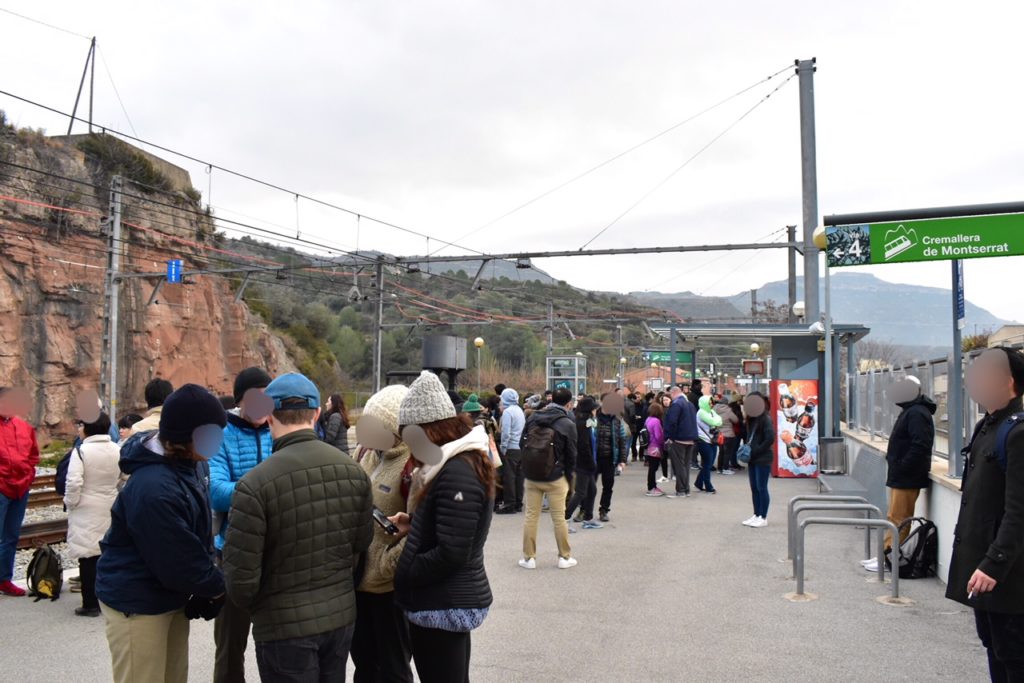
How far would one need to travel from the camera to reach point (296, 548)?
343cm

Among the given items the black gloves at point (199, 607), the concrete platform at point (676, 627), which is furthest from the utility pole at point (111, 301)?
the black gloves at point (199, 607)

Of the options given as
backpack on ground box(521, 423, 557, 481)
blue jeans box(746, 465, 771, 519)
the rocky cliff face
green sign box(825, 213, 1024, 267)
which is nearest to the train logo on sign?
green sign box(825, 213, 1024, 267)

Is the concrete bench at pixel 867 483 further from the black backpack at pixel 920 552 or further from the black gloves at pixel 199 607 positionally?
the black gloves at pixel 199 607

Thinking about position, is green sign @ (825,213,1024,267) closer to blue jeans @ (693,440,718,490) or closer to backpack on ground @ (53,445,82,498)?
blue jeans @ (693,440,718,490)

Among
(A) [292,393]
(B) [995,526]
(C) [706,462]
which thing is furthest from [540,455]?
(C) [706,462]

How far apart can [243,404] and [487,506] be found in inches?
77.2

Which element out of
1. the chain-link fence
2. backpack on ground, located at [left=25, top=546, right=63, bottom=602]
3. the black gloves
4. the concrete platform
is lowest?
the concrete platform

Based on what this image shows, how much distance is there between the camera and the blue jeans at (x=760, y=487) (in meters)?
11.6

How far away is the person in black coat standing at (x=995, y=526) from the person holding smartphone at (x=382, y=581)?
272cm

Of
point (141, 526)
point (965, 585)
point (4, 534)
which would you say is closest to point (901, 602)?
point (965, 585)

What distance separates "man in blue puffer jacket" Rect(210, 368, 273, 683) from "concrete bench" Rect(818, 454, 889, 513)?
25.2ft

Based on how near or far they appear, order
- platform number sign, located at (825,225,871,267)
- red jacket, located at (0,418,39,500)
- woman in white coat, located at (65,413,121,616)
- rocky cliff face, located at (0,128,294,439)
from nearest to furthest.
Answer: woman in white coat, located at (65,413,121,616)
red jacket, located at (0,418,39,500)
platform number sign, located at (825,225,871,267)
rocky cliff face, located at (0,128,294,439)

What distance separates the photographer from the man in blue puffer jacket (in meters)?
4.70

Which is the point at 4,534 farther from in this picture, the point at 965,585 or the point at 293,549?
the point at 965,585
